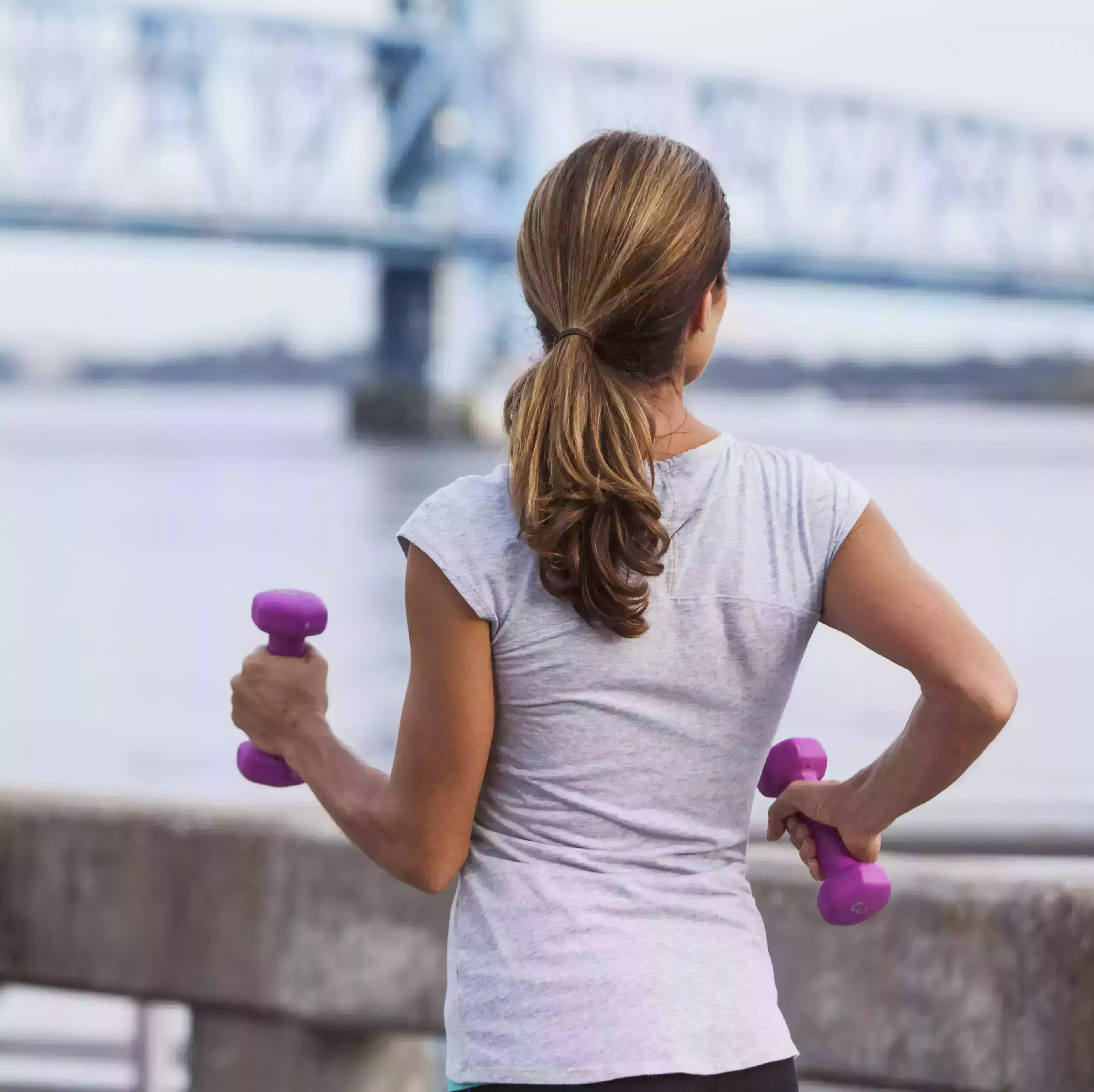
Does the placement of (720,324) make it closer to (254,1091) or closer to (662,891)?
(662,891)

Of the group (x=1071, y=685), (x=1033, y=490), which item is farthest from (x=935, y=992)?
(x=1033, y=490)

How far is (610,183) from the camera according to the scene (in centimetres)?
110

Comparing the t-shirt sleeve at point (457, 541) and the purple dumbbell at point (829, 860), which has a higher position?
the t-shirt sleeve at point (457, 541)

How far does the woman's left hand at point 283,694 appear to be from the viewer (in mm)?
1319

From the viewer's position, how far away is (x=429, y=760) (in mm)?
1146

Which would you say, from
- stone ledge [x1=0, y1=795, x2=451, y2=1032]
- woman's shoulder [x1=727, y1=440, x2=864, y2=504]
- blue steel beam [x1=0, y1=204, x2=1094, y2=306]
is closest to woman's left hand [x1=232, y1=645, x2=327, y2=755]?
woman's shoulder [x1=727, y1=440, x2=864, y2=504]

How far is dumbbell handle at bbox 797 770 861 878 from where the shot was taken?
1240 mm

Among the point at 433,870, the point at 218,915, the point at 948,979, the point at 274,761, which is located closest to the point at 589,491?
the point at 433,870

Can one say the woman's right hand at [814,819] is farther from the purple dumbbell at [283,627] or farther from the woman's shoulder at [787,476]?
the purple dumbbell at [283,627]

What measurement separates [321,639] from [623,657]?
9.53 m

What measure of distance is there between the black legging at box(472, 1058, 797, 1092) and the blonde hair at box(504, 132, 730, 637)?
1.02ft

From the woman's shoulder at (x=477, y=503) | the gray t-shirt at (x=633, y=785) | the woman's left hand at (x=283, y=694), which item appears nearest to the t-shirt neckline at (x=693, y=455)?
the gray t-shirt at (x=633, y=785)

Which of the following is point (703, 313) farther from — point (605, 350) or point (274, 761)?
point (274, 761)

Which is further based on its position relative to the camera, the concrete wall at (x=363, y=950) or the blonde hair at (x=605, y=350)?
the concrete wall at (x=363, y=950)
